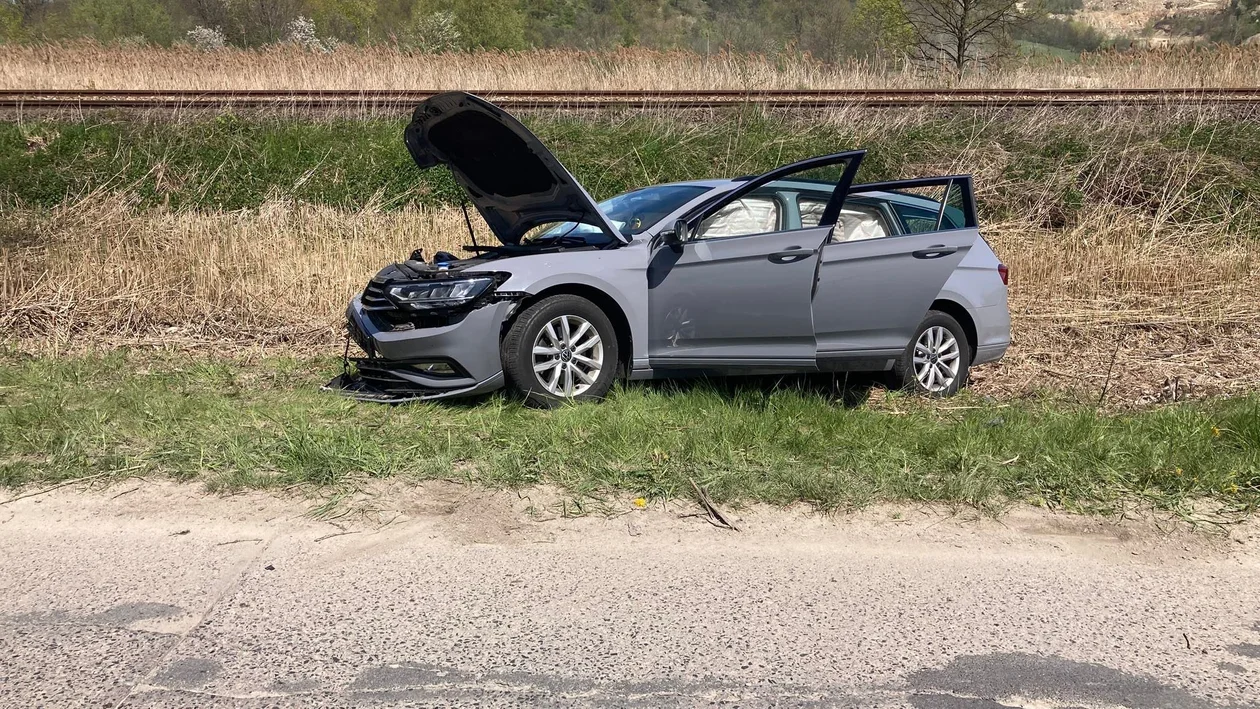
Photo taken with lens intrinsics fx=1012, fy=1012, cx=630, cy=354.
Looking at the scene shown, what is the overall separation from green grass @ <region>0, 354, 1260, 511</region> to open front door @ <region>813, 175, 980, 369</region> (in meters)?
0.57

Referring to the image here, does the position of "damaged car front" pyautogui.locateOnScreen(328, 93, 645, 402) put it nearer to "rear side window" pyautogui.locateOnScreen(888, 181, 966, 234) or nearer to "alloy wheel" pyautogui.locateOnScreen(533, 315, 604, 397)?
"alloy wheel" pyautogui.locateOnScreen(533, 315, 604, 397)

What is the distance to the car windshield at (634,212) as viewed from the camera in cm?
689

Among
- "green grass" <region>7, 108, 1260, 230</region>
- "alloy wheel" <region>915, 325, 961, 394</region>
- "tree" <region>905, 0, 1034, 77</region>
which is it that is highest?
"tree" <region>905, 0, 1034, 77</region>

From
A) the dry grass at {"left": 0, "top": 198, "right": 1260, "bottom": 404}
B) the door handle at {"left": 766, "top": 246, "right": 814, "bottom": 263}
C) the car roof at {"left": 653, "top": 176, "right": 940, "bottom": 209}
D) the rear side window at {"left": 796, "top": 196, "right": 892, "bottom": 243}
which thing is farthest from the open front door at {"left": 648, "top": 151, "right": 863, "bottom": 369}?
the dry grass at {"left": 0, "top": 198, "right": 1260, "bottom": 404}

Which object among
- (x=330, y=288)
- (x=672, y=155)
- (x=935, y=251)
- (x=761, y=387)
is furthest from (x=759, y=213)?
(x=672, y=155)

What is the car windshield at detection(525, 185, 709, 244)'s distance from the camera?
689cm

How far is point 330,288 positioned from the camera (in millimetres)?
10172

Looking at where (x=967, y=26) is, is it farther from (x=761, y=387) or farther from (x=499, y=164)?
(x=499, y=164)

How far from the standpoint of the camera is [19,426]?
Result: 18.7 feet

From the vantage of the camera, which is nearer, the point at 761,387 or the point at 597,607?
the point at 597,607

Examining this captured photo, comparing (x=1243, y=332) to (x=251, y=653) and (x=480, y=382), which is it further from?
(x=251, y=653)

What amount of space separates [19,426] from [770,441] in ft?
13.8

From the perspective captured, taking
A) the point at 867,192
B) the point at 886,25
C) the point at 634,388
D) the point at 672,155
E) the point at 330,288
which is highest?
the point at 886,25

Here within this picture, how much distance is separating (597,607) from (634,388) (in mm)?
3081
